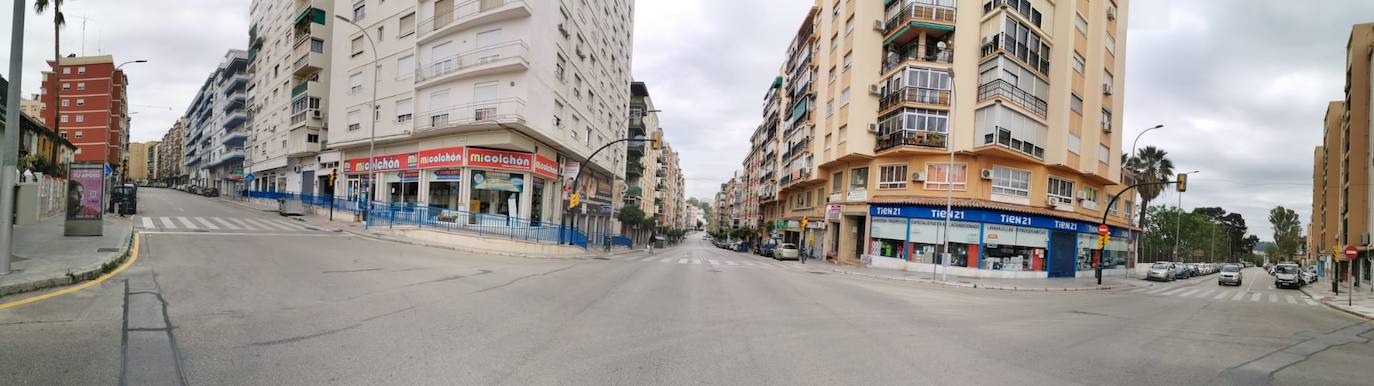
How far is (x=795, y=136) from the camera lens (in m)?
43.9

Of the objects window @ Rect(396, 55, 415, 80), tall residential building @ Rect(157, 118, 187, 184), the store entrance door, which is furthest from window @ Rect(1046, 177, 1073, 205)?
tall residential building @ Rect(157, 118, 187, 184)

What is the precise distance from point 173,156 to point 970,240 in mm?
161714

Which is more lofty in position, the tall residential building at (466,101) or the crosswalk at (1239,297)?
the tall residential building at (466,101)

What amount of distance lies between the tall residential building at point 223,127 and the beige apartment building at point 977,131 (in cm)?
5948

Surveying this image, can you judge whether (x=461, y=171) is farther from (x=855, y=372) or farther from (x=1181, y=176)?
(x=1181, y=176)

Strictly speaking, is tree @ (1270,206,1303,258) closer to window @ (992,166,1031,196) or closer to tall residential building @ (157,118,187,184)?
window @ (992,166,1031,196)

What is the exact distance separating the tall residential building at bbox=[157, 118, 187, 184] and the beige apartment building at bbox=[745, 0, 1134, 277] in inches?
5096

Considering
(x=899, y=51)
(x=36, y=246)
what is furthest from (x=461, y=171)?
(x=899, y=51)

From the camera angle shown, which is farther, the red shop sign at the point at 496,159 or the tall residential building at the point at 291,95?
the tall residential building at the point at 291,95

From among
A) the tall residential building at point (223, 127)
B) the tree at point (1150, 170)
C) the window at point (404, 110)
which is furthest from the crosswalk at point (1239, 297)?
the tall residential building at point (223, 127)

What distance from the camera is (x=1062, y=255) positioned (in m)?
29.9

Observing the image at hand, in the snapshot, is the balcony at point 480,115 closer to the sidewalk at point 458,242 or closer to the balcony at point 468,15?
the balcony at point 468,15

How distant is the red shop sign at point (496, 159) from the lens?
26.0 metres

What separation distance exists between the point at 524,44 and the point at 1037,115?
25999mm
